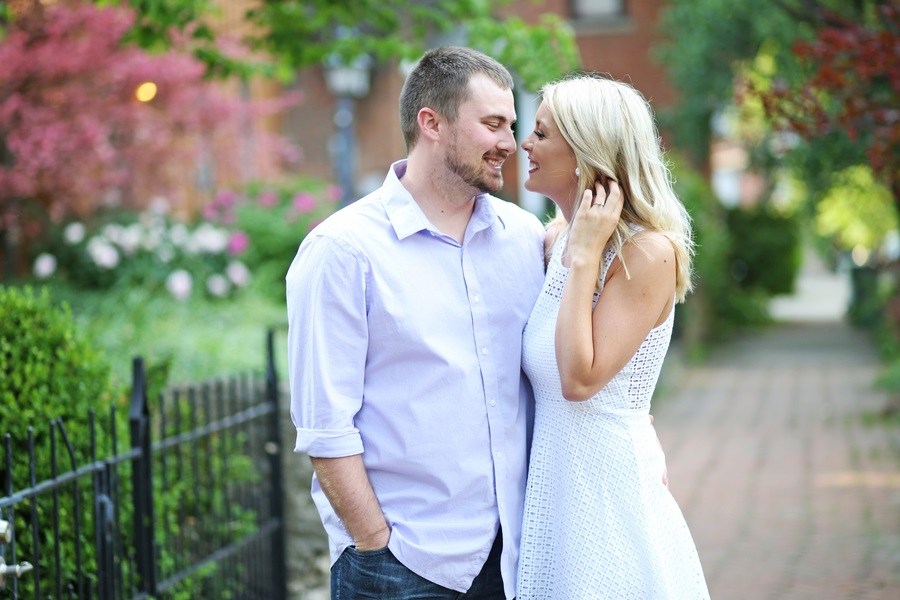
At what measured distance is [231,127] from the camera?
12.6 metres

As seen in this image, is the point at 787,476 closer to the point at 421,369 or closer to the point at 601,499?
the point at 601,499

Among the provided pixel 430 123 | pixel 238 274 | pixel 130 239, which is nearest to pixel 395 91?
pixel 238 274

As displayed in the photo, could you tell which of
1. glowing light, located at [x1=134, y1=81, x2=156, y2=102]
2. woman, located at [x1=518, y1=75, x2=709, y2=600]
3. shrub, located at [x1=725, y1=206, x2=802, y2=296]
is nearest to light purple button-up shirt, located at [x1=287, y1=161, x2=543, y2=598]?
woman, located at [x1=518, y1=75, x2=709, y2=600]

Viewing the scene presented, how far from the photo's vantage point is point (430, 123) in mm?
2916

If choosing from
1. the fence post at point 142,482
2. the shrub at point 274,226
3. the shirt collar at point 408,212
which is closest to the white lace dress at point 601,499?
the shirt collar at point 408,212

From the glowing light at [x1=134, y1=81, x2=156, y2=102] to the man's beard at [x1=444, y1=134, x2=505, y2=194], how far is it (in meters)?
7.93

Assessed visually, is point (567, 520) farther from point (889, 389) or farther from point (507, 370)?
point (889, 389)

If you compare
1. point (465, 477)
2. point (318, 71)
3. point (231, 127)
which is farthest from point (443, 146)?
point (318, 71)

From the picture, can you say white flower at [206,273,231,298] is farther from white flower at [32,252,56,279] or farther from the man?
the man

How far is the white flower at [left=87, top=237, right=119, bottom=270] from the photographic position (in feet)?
34.0

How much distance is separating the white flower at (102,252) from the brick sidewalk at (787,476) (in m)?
5.16

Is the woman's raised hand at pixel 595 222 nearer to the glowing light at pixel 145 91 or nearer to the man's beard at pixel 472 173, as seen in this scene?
the man's beard at pixel 472 173

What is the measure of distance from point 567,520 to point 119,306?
7.74 metres

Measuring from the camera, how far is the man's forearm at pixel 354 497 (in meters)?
2.76
